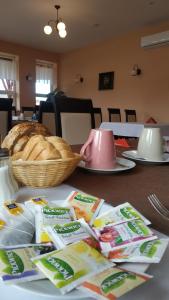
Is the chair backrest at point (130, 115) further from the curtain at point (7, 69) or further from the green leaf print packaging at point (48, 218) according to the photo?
the green leaf print packaging at point (48, 218)

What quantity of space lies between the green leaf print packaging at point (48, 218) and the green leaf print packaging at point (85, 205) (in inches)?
0.6

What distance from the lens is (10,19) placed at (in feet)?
15.0

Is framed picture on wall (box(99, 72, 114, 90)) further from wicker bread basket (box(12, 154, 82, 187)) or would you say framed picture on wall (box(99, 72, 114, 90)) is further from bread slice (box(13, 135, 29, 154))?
wicker bread basket (box(12, 154, 82, 187))

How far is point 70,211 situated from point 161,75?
497 cm

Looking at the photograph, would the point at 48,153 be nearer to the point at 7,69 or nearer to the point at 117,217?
the point at 117,217

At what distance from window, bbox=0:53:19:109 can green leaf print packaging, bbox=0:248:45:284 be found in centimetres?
643

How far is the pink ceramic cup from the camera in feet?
2.39

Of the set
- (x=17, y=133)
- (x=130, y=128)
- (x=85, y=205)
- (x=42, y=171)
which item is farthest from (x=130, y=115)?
(x=85, y=205)

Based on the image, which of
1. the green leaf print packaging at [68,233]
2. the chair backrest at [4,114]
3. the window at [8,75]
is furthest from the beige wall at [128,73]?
the green leaf print packaging at [68,233]

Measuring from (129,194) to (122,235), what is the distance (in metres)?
0.25

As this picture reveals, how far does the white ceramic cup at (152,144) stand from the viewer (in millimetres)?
858

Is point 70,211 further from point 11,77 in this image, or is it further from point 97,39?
point 11,77

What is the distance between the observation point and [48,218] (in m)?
0.36

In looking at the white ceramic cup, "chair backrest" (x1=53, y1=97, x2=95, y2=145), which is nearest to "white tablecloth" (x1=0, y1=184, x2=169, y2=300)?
the white ceramic cup
